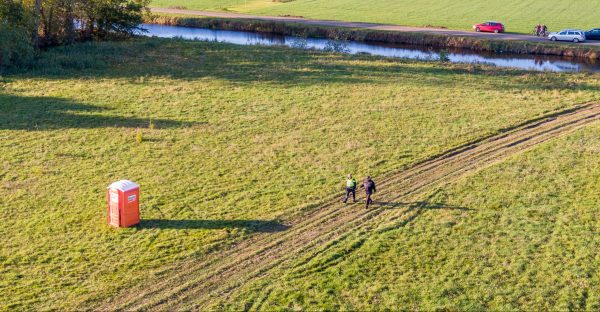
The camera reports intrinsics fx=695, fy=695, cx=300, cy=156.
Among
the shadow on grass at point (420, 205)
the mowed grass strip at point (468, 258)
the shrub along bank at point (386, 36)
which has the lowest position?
the mowed grass strip at point (468, 258)

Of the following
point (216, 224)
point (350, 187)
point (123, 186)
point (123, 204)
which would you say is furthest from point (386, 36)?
point (123, 204)

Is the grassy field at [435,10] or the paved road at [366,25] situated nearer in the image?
the paved road at [366,25]

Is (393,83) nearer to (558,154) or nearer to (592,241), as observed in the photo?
(558,154)

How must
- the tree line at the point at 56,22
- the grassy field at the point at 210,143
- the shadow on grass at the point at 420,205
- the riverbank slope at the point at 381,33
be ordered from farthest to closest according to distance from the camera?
1. the riverbank slope at the point at 381,33
2. the tree line at the point at 56,22
3. the shadow on grass at the point at 420,205
4. the grassy field at the point at 210,143

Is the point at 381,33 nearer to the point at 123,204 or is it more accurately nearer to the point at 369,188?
the point at 369,188

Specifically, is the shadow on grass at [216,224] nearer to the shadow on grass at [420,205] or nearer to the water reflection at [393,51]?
the shadow on grass at [420,205]

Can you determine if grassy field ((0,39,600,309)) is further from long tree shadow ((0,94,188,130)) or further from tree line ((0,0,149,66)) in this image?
tree line ((0,0,149,66))

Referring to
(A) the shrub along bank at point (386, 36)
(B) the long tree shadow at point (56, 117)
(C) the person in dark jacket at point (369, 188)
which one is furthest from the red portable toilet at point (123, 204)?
(A) the shrub along bank at point (386, 36)

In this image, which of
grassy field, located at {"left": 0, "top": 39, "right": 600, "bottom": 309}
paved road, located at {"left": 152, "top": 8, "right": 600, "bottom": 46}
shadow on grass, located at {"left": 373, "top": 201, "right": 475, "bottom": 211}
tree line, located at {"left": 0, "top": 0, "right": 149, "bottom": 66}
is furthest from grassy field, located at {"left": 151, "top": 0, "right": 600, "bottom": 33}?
shadow on grass, located at {"left": 373, "top": 201, "right": 475, "bottom": 211}
